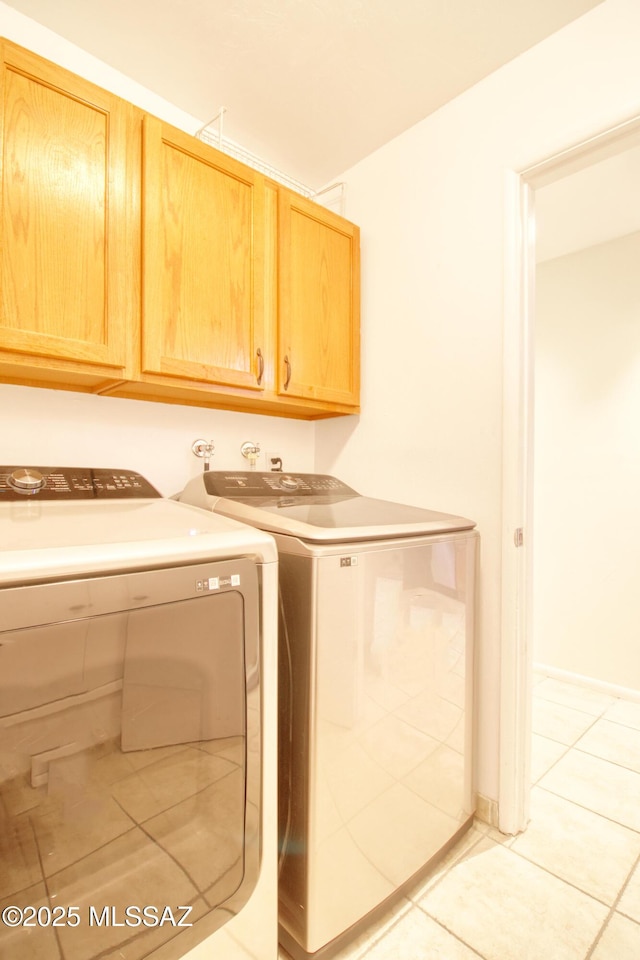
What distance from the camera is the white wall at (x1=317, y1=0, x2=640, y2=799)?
4.63 feet

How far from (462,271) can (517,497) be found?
86 cm

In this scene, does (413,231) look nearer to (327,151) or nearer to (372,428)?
(327,151)

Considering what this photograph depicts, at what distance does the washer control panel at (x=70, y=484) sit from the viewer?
3.95 ft

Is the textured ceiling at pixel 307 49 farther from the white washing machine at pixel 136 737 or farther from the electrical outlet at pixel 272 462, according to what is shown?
the white washing machine at pixel 136 737

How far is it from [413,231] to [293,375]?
2.58 ft

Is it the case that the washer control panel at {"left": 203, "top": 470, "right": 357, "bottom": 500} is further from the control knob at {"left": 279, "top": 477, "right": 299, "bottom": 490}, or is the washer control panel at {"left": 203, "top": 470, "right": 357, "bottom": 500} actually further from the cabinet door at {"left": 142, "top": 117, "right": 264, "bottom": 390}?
the cabinet door at {"left": 142, "top": 117, "right": 264, "bottom": 390}

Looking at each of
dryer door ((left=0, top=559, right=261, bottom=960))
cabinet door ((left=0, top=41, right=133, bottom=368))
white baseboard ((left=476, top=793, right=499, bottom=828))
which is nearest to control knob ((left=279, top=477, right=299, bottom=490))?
cabinet door ((left=0, top=41, right=133, bottom=368))

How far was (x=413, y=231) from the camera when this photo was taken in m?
1.86

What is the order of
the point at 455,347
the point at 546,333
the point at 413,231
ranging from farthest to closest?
the point at 546,333 < the point at 413,231 < the point at 455,347

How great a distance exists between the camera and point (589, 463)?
271 centimetres

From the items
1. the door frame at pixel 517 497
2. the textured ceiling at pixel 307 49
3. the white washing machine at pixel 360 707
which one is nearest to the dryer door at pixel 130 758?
the white washing machine at pixel 360 707

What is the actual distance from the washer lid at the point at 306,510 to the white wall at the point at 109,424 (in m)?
0.26

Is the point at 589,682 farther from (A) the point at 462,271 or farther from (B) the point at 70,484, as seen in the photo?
(B) the point at 70,484

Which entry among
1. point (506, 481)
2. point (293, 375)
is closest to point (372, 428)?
point (293, 375)
